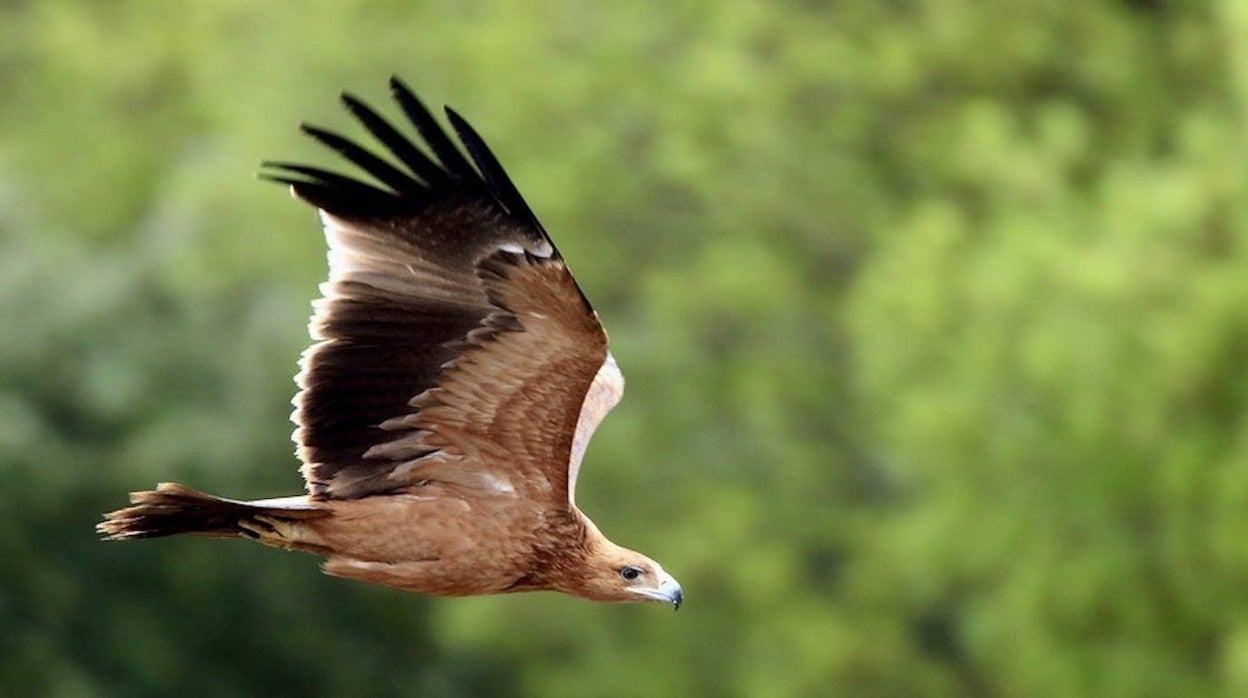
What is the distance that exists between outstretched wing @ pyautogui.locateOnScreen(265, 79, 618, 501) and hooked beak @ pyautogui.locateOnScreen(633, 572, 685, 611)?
1.24ft

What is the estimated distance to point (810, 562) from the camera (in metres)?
18.3

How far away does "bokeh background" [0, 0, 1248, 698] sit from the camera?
606 inches

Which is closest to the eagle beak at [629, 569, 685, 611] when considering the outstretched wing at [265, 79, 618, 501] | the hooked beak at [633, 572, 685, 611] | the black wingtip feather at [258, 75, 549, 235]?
the hooked beak at [633, 572, 685, 611]

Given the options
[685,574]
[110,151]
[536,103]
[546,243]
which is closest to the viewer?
[546,243]

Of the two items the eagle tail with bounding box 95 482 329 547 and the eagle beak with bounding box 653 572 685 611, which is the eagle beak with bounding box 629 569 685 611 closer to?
the eagle beak with bounding box 653 572 685 611

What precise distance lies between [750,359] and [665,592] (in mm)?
10542

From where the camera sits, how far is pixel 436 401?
281 inches

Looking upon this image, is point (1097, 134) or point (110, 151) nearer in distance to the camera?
point (1097, 134)

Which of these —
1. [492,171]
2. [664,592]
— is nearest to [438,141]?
[492,171]

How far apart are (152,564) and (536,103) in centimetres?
416

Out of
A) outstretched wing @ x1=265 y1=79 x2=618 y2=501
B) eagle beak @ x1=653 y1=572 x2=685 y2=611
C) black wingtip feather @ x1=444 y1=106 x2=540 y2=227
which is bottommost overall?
eagle beak @ x1=653 y1=572 x2=685 y2=611

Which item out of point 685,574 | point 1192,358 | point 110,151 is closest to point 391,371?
point 1192,358

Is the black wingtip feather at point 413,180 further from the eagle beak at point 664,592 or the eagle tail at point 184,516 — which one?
the eagle beak at point 664,592

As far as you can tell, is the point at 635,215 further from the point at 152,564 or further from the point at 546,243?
the point at 546,243
